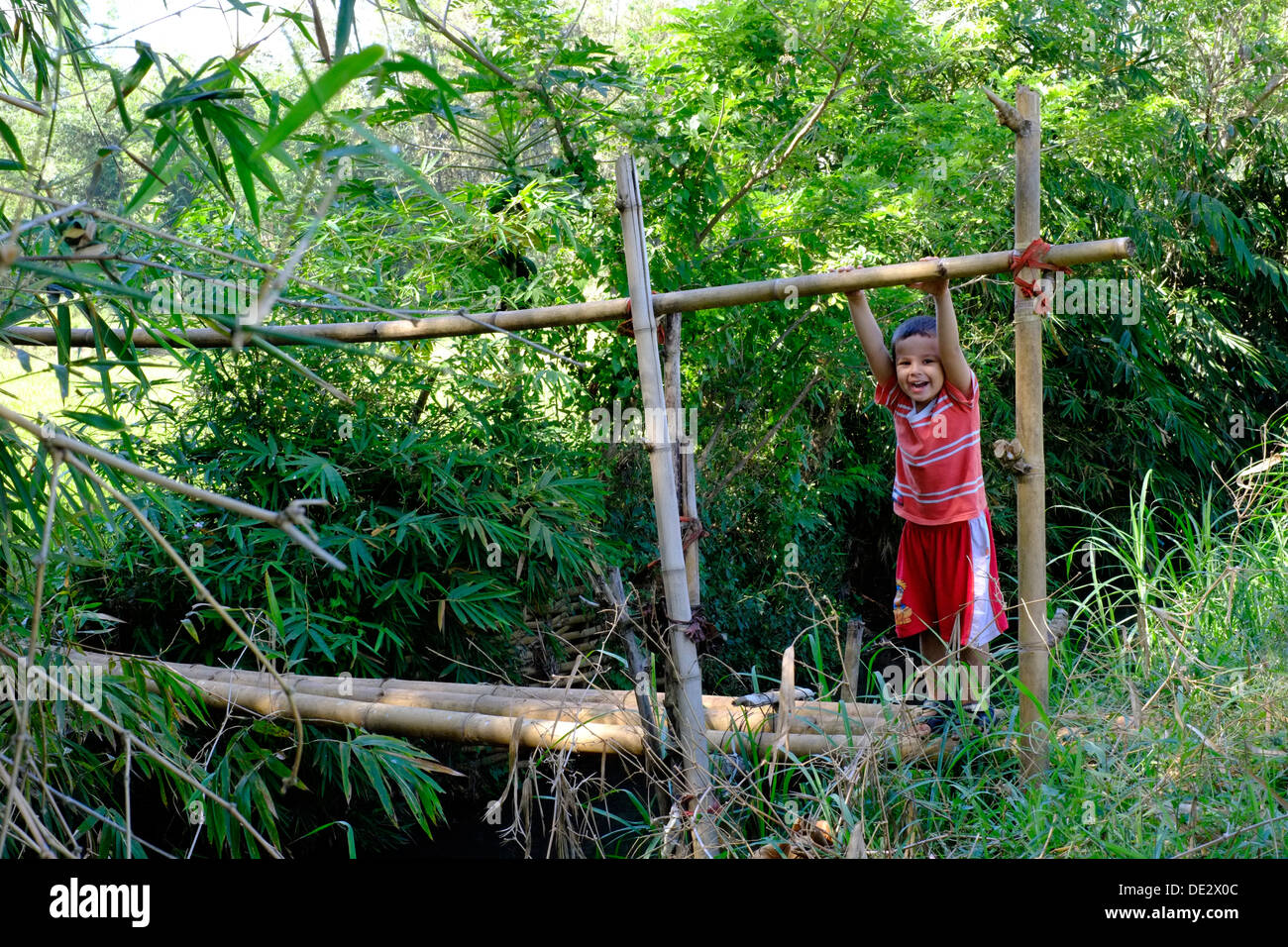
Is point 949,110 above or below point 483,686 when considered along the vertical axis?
above

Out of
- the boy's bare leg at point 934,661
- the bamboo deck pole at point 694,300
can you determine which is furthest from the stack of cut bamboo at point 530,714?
the bamboo deck pole at point 694,300

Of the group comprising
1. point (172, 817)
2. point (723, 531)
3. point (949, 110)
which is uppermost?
point (949, 110)

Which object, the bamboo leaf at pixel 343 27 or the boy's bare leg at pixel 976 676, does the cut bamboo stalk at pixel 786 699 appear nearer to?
the boy's bare leg at pixel 976 676

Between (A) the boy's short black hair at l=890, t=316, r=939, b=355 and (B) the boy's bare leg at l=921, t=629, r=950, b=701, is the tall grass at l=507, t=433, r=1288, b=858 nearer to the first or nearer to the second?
(B) the boy's bare leg at l=921, t=629, r=950, b=701

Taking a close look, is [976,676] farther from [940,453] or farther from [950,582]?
[940,453]

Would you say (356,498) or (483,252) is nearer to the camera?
(356,498)

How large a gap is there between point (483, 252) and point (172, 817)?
224 cm

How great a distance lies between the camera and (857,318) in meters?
2.47

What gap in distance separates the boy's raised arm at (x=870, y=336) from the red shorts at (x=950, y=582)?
391mm

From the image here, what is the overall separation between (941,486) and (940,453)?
10 cm

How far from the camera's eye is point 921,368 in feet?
8.16
